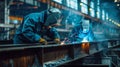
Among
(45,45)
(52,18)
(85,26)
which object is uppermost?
(52,18)

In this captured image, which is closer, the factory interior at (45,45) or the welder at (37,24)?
the factory interior at (45,45)

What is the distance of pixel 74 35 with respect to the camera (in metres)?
9.94

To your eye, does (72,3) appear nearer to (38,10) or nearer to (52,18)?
(38,10)

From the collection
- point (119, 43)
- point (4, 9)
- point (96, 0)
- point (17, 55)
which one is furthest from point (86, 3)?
point (17, 55)

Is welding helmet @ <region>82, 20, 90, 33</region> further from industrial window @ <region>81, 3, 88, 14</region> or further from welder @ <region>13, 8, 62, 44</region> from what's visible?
industrial window @ <region>81, 3, 88, 14</region>

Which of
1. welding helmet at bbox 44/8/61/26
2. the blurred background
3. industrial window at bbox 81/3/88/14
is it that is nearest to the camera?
welding helmet at bbox 44/8/61/26

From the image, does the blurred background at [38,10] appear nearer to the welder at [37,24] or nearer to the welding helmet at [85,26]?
the welding helmet at [85,26]

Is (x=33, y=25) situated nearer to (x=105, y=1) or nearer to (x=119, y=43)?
(x=119, y=43)

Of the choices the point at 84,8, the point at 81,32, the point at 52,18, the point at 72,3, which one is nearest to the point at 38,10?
the point at 72,3

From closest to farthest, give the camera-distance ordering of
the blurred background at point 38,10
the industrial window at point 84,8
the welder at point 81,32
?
the welder at point 81,32
the blurred background at point 38,10
the industrial window at point 84,8

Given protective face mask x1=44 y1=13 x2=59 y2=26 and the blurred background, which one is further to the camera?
the blurred background

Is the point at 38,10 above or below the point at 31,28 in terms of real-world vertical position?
above

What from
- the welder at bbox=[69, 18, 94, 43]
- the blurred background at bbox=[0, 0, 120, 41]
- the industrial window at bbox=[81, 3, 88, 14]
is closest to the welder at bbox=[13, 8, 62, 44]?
the welder at bbox=[69, 18, 94, 43]

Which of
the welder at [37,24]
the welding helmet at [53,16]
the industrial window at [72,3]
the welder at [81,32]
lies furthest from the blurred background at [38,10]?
the welding helmet at [53,16]
